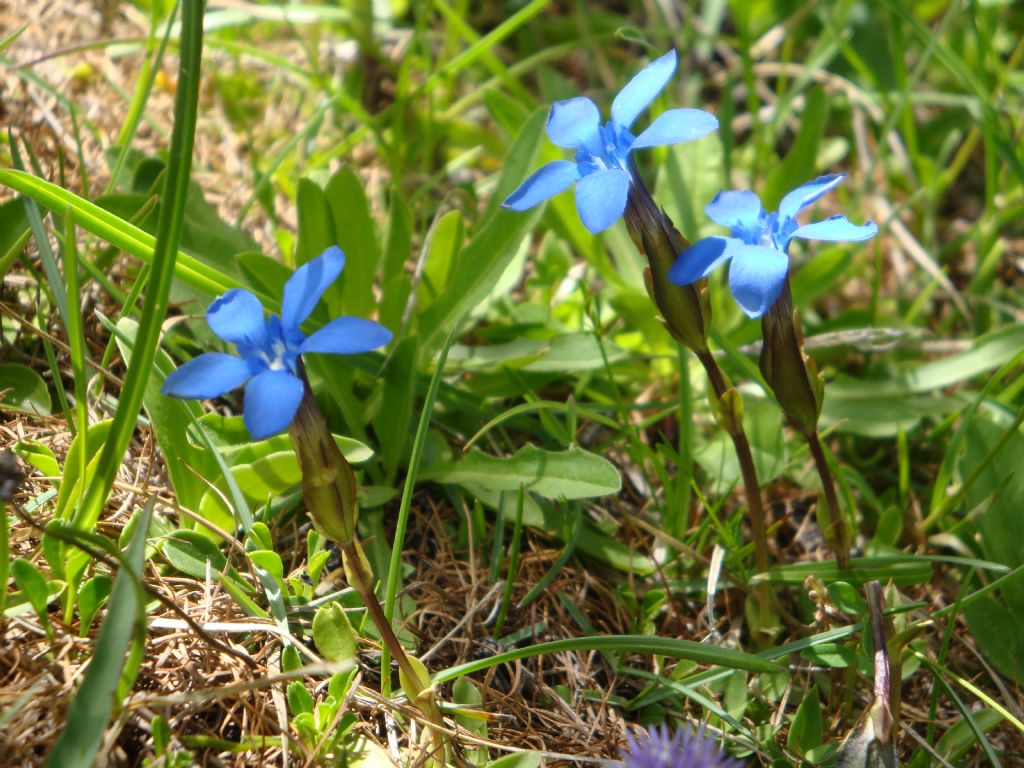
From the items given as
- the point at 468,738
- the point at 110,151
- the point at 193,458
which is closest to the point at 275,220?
the point at 110,151

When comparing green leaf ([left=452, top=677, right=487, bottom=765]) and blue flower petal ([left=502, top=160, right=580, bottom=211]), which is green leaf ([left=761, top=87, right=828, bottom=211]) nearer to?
blue flower petal ([left=502, top=160, right=580, bottom=211])

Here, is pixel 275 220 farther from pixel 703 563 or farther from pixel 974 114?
pixel 974 114

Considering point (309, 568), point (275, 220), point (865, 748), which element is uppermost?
point (275, 220)

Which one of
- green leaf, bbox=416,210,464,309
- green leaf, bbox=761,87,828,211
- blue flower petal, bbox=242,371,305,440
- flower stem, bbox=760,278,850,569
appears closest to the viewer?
blue flower petal, bbox=242,371,305,440

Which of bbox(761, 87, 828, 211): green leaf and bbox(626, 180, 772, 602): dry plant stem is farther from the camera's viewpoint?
bbox(761, 87, 828, 211): green leaf

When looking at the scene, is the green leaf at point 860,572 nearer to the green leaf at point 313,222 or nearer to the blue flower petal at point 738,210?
the blue flower petal at point 738,210

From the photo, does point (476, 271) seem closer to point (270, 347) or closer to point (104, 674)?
point (270, 347)

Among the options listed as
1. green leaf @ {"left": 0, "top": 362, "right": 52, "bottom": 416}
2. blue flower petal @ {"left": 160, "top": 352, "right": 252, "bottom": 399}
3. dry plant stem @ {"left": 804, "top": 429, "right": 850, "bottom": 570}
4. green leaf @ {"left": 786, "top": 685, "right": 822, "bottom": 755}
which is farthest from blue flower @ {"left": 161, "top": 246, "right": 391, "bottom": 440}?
green leaf @ {"left": 786, "top": 685, "right": 822, "bottom": 755}
